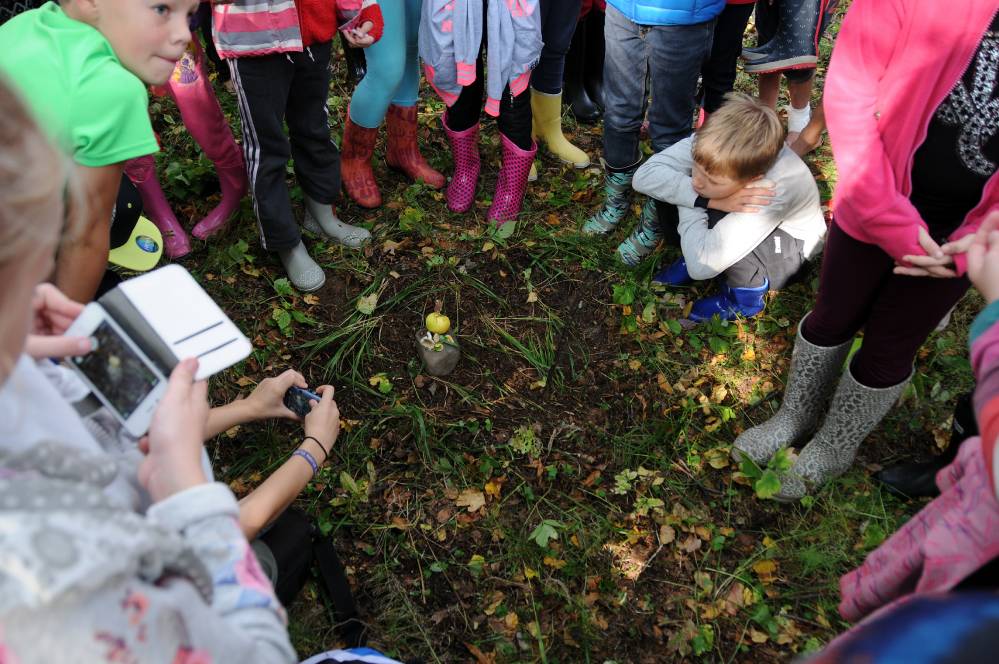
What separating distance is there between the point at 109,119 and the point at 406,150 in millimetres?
2052

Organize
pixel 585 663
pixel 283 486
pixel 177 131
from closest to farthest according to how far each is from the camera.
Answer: pixel 283 486
pixel 585 663
pixel 177 131

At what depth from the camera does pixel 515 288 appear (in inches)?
136

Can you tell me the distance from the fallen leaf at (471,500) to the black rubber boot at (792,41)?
268 centimetres

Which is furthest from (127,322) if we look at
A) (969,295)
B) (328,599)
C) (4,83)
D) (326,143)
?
→ (969,295)

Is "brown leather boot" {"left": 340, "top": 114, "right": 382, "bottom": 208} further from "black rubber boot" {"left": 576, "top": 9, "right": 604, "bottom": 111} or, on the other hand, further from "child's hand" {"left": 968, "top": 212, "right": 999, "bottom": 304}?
"child's hand" {"left": 968, "top": 212, "right": 999, "bottom": 304}

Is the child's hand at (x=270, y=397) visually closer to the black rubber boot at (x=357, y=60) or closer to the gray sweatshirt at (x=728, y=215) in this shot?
the gray sweatshirt at (x=728, y=215)

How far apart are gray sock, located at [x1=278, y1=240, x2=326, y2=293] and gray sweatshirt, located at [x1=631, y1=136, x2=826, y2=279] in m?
1.53

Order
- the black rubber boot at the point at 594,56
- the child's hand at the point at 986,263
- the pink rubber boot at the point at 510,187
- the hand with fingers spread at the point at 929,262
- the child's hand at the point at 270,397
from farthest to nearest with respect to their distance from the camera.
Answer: the black rubber boot at the point at 594,56, the pink rubber boot at the point at 510,187, the child's hand at the point at 270,397, the hand with fingers spread at the point at 929,262, the child's hand at the point at 986,263

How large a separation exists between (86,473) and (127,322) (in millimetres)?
573

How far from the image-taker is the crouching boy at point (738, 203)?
2.84 metres

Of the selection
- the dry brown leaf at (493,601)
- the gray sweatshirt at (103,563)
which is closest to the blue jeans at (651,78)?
the dry brown leaf at (493,601)

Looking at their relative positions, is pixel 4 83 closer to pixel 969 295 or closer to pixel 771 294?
pixel 771 294

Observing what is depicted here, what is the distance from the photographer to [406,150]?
3.92 meters

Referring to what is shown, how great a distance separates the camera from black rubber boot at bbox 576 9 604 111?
432cm
